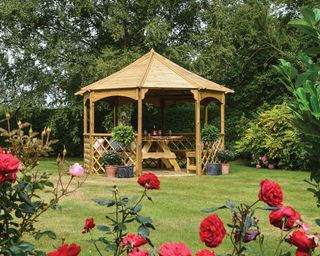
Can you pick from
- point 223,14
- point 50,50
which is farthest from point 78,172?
point 223,14

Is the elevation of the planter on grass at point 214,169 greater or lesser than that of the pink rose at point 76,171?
lesser

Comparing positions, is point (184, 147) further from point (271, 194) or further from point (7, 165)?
point (7, 165)

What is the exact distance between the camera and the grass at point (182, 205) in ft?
19.3

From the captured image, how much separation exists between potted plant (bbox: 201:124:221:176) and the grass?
1.42 feet

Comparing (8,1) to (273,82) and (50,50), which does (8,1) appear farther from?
(273,82)

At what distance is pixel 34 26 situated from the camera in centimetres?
2027

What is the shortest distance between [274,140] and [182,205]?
846cm

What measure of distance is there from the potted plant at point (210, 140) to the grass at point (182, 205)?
1.42 ft

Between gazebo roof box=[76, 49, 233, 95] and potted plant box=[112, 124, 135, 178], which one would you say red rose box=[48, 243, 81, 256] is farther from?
gazebo roof box=[76, 49, 233, 95]

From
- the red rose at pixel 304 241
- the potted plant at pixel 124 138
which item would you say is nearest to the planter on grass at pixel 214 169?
the potted plant at pixel 124 138

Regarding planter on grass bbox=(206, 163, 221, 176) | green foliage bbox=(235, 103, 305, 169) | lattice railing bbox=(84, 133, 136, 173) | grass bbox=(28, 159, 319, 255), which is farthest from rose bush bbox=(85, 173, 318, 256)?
green foliage bbox=(235, 103, 305, 169)

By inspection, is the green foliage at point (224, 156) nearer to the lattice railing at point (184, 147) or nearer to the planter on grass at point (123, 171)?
the lattice railing at point (184, 147)

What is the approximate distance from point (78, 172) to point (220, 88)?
41.4 ft

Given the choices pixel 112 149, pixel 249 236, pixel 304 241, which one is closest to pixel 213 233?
pixel 304 241
